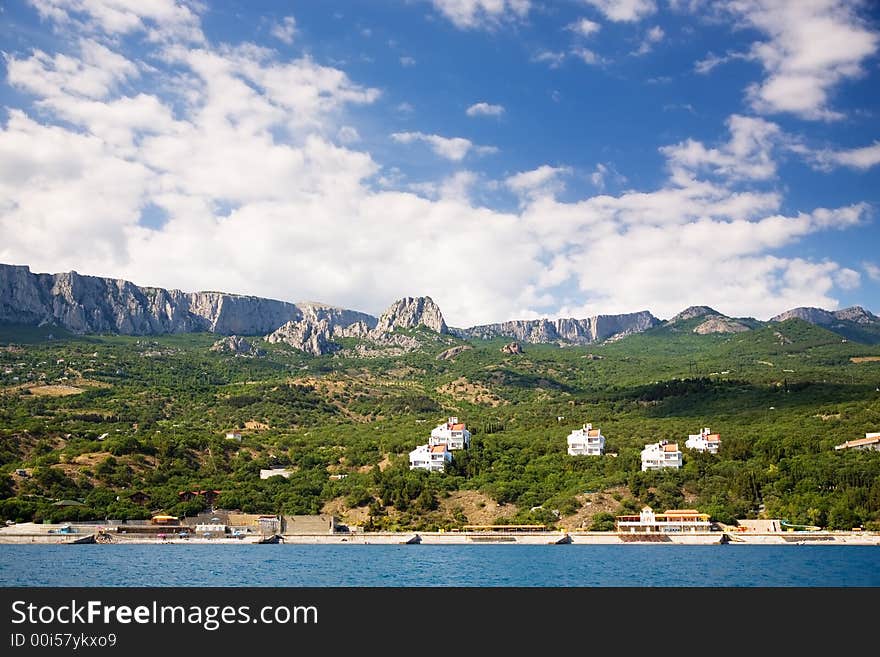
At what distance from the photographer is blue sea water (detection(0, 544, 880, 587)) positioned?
1544 inches

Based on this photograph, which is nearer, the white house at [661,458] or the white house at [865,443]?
the white house at [865,443]

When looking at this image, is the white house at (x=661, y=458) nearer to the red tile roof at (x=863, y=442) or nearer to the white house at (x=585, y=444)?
the white house at (x=585, y=444)

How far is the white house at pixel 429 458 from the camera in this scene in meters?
86.6

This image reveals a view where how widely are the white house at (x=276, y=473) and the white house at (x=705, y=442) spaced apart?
42.8 m

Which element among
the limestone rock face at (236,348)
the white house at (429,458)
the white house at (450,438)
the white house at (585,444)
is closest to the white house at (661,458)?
the white house at (585,444)

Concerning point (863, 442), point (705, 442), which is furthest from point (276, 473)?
point (863, 442)

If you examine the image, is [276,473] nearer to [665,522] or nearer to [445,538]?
[445,538]

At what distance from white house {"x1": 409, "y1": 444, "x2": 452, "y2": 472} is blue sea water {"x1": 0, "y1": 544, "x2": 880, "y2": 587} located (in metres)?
21.6

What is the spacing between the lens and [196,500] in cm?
7838

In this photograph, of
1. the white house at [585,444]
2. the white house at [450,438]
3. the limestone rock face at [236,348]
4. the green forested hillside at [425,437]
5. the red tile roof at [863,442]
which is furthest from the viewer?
the limestone rock face at [236,348]

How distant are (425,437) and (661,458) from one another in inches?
1176

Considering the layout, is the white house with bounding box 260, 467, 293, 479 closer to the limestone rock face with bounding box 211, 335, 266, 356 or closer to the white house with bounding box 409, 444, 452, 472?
the white house with bounding box 409, 444, 452, 472
